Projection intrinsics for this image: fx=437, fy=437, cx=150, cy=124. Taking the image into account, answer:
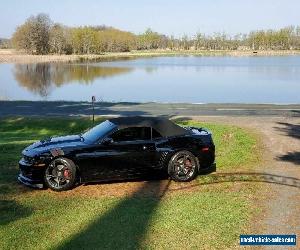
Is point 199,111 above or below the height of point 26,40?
below

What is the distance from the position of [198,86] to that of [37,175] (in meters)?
40.9

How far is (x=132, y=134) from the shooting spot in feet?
32.1

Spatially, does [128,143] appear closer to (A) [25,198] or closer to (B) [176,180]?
(B) [176,180]

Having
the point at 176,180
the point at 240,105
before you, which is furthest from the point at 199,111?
the point at 176,180

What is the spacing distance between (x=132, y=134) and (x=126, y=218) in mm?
2691

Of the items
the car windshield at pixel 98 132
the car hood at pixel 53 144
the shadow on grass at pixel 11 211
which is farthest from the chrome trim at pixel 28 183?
the car windshield at pixel 98 132

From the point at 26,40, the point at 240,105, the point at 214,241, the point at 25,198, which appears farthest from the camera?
the point at 26,40

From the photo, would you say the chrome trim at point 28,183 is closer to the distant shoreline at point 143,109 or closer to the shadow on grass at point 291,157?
the shadow on grass at point 291,157

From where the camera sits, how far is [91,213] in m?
7.78

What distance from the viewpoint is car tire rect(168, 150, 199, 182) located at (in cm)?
979

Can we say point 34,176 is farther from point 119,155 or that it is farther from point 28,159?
point 119,155

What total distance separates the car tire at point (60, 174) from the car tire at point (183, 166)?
2171mm

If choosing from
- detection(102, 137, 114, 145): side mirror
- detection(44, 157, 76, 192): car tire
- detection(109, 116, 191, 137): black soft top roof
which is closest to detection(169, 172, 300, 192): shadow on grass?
detection(109, 116, 191, 137): black soft top roof

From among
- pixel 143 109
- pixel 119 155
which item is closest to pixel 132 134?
pixel 119 155
